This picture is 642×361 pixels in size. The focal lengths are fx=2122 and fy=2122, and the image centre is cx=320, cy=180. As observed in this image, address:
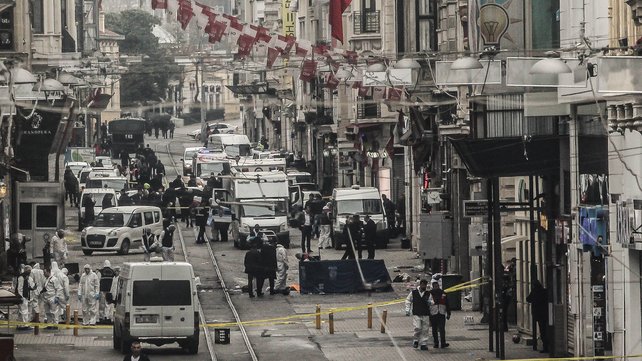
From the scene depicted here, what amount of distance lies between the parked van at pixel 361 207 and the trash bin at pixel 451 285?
1694cm

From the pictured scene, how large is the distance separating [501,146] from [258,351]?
6.58 metres

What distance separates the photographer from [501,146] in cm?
4228

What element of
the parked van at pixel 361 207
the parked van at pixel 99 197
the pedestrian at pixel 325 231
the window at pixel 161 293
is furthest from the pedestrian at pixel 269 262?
the parked van at pixel 99 197

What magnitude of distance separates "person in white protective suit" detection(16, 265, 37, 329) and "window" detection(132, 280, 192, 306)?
642 cm

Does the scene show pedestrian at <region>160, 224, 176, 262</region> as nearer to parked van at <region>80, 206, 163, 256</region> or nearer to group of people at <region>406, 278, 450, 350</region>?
parked van at <region>80, 206, 163, 256</region>

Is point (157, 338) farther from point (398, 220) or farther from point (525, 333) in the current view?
point (398, 220)

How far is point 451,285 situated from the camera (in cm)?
4953

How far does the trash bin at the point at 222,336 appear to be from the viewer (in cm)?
4500

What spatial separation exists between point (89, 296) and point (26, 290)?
1.46 m

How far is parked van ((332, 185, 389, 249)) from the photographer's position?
225 ft

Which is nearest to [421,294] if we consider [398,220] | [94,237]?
[94,237]

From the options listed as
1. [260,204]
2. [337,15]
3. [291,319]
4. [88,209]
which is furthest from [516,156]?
[88,209]

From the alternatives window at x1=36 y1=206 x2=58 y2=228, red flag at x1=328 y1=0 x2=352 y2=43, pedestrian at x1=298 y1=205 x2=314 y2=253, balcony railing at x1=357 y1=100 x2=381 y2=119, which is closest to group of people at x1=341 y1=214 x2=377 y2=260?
pedestrian at x1=298 y1=205 x2=314 y2=253

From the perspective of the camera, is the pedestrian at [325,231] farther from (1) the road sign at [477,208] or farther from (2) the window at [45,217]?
(1) the road sign at [477,208]
